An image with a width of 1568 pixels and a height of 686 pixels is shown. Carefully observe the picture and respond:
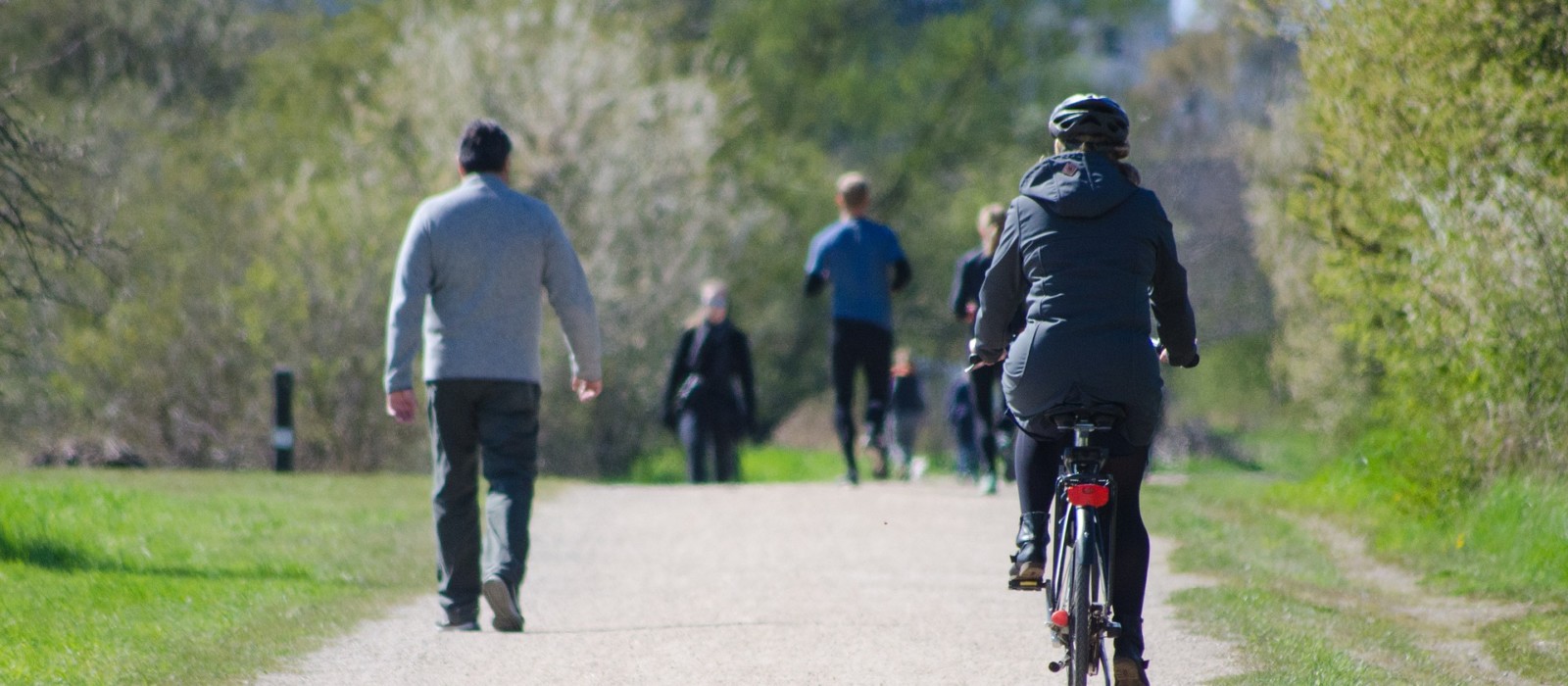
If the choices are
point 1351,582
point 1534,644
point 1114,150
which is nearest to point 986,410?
point 1351,582

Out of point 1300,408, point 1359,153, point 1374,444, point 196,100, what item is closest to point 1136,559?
point 1359,153

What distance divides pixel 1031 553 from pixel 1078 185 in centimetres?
104

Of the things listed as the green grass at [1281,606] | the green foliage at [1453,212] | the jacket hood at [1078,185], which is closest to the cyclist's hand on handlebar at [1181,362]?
the jacket hood at [1078,185]

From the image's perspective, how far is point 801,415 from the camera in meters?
41.8

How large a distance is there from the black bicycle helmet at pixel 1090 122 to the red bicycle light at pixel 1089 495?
0.97 m

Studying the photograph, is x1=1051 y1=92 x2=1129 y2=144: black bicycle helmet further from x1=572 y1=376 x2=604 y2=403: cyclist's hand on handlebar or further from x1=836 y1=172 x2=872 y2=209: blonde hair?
x1=836 y1=172 x2=872 y2=209: blonde hair

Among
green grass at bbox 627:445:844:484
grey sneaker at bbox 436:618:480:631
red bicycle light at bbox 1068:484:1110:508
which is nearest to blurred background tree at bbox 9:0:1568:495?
green grass at bbox 627:445:844:484

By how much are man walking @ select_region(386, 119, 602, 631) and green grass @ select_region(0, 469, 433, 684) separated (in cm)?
62

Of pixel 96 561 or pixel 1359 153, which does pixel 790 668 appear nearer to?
pixel 96 561

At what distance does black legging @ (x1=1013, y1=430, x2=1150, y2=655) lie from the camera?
557 cm

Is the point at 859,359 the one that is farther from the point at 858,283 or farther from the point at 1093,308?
the point at 1093,308

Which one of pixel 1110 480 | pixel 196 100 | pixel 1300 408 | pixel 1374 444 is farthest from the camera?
pixel 196 100

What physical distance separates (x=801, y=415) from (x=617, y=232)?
15632 mm

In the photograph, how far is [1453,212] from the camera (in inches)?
419
